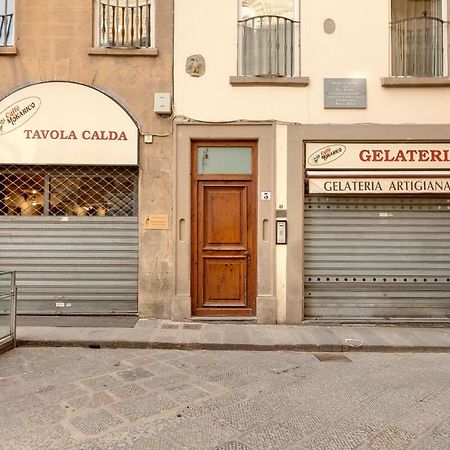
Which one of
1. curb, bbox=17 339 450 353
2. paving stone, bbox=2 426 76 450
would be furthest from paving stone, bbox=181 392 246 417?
curb, bbox=17 339 450 353

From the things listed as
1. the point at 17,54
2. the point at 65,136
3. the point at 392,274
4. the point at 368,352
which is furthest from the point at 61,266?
the point at 392,274

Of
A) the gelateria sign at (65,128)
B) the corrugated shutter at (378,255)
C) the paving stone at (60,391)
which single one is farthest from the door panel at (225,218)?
the paving stone at (60,391)

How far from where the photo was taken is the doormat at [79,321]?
7.14m

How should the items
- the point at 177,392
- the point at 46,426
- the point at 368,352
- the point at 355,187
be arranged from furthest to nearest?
the point at 355,187 → the point at 368,352 → the point at 177,392 → the point at 46,426

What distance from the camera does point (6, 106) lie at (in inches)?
298

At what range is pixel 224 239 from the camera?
25.5ft

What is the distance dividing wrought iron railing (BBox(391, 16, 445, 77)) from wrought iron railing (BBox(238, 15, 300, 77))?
6.49 feet

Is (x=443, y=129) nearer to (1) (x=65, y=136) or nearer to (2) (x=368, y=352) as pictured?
(2) (x=368, y=352)

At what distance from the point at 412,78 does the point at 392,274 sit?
12.1 feet

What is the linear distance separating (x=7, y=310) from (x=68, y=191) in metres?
2.65

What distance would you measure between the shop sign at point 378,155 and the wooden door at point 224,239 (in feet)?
4.07

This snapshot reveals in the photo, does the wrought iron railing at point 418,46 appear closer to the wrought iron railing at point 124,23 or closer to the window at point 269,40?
the window at point 269,40

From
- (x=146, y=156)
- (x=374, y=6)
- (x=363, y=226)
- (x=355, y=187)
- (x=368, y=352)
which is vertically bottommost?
(x=368, y=352)

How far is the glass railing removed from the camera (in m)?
5.92
